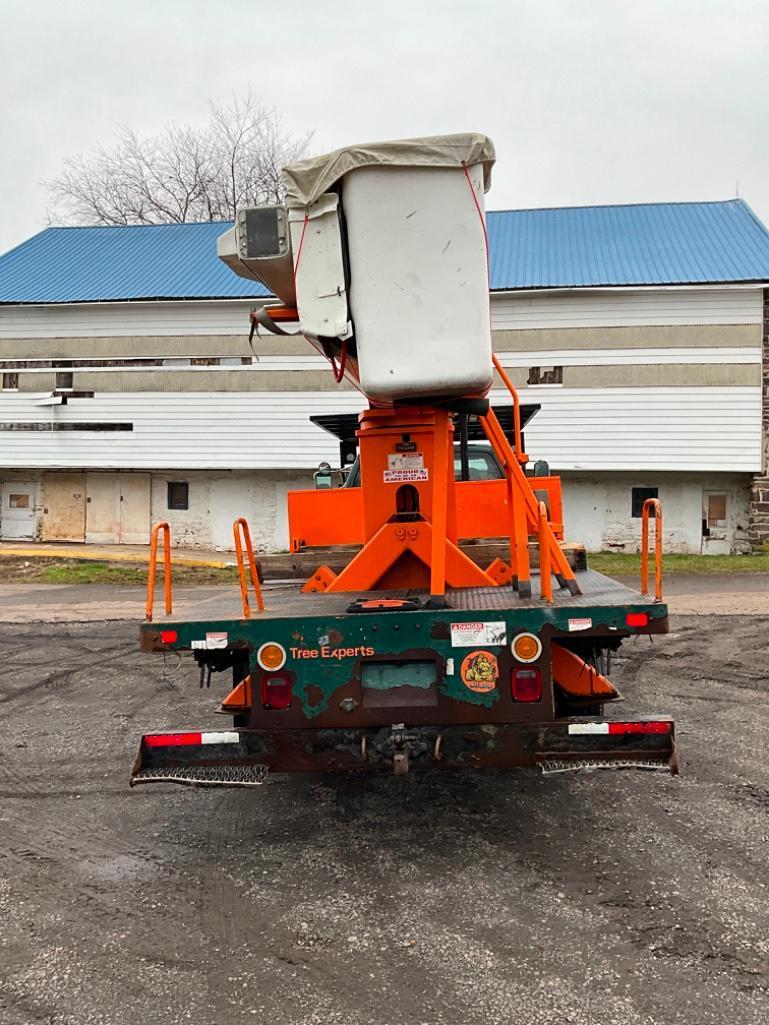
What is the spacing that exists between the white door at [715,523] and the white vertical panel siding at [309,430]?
3.91 feet

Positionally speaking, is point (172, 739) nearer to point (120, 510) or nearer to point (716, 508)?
point (716, 508)

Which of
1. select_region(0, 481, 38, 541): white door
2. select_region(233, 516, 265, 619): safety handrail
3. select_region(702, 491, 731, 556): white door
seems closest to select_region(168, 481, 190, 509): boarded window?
select_region(0, 481, 38, 541): white door

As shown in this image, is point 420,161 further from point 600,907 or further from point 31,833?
point 31,833

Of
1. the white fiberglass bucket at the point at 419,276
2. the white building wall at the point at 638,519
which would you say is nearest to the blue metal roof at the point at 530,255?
the white building wall at the point at 638,519

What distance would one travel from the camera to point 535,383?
2164 cm

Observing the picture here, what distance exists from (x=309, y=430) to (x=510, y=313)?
587cm

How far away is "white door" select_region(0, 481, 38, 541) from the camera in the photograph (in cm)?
2425

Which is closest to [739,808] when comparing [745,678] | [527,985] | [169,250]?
[527,985]

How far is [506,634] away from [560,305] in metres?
18.5

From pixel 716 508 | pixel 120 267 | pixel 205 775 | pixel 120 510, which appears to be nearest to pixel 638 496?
pixel 716 508

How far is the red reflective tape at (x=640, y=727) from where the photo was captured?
4.29 metres

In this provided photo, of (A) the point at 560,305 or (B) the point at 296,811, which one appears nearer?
(B) the point at 296,811

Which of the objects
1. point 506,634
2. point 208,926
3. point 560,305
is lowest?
point 208,926

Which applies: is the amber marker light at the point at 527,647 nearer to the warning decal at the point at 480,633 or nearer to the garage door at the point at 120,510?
the warning decal at the point at 480,633
